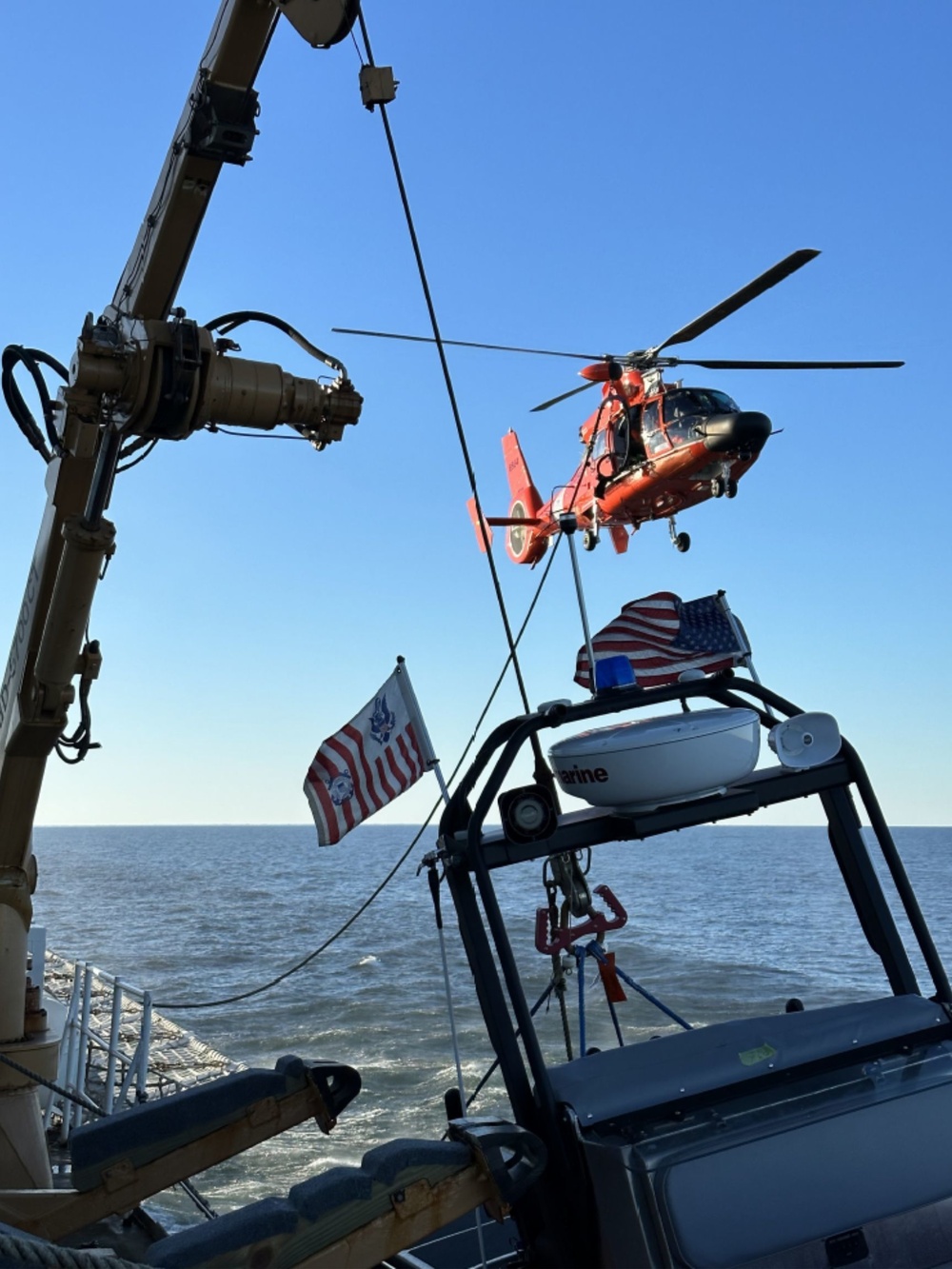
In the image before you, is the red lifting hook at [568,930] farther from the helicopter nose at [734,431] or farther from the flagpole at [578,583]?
the helicopter nose at [734,431]

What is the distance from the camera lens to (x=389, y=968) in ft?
91.1

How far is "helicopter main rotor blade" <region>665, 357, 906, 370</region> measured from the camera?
1468 cm

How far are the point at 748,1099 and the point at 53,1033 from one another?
5348 mm

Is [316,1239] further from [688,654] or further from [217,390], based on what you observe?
[217,390]

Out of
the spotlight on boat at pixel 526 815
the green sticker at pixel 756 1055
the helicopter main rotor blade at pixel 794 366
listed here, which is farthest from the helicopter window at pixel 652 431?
the green sticker at pixel 756 1055

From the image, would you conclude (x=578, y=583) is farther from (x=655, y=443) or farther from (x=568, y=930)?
(x=655, y=443)

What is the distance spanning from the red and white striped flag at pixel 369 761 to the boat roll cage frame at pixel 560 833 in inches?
34.1

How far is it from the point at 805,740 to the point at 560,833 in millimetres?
888

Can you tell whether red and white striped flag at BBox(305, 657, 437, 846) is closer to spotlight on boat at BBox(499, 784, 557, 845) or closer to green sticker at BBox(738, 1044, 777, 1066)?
spotlight on boat at BBox(499, 784, 557, 845)

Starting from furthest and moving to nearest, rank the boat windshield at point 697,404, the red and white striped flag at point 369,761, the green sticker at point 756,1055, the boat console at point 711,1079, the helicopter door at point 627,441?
the helicopter door at point 627,441, the boat windshield at point 697,404, the red and white striped flag at point 369,761, the green sticker at point 756,1055, the boat console at point 711,1079

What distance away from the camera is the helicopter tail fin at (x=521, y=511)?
25.8m

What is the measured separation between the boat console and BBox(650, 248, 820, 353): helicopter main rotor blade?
42.5ft

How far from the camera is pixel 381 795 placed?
187 inches

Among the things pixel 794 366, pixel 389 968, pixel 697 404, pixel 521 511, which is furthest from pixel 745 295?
pixel 389 968
